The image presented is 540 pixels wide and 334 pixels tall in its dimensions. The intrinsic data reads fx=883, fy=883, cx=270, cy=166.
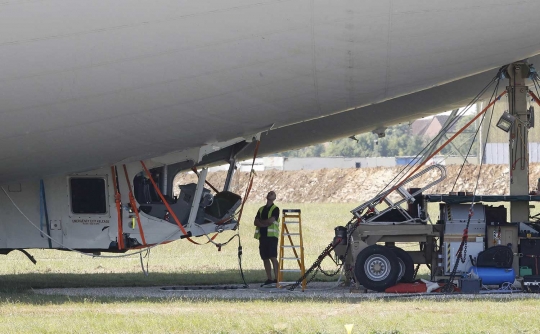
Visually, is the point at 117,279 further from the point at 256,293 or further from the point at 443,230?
the point at 443,230

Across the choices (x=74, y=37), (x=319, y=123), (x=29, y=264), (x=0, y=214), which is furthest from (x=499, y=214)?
(x=29, y=264)

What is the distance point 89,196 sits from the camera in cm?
1656

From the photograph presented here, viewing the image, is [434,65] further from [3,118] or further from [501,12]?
[3,118]

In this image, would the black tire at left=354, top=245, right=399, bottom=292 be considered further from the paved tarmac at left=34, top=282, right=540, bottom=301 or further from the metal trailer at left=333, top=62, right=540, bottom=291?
the paved tarmac at left=34, top=282, right=540, bottom=301

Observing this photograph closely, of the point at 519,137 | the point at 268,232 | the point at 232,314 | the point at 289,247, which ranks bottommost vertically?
the point at 289,247

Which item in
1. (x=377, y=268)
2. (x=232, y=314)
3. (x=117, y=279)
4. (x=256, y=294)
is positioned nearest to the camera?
(x=232, y=314)

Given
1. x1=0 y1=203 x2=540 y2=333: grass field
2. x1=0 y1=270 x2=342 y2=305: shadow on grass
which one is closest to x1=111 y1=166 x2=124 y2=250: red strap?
x1=0 y1=270 x2=342 y2=305: shadow on grass

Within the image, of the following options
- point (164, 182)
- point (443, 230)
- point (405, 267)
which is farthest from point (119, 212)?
point (443, 230)

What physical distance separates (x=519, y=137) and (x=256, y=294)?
538cm

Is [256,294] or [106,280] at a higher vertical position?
[256,294]

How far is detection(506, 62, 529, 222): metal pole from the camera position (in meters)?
15.5

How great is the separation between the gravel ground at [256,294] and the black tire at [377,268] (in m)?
0.20

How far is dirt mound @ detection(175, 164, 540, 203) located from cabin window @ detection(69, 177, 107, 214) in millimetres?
42043

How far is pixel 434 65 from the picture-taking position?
13.5 metres
